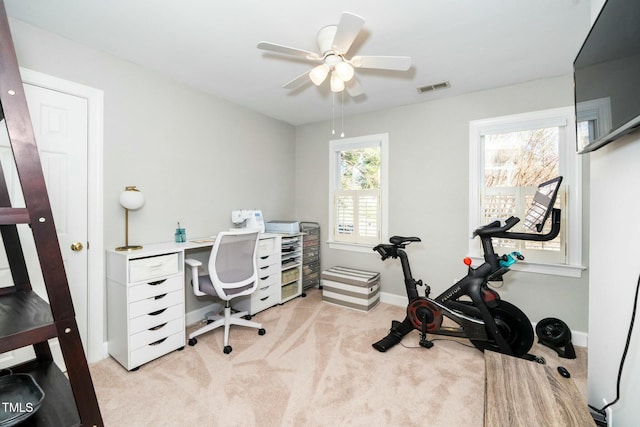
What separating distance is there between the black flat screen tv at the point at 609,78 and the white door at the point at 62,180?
310 cm

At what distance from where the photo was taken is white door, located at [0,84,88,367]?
6.05 feet

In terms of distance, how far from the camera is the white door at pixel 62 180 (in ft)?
6.05

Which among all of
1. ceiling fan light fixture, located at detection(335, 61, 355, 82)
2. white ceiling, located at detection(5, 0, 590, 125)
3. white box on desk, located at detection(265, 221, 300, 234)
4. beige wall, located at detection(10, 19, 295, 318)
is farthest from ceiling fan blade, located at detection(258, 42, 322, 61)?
white box on desk, located at detection(265, 221, 300, 234)

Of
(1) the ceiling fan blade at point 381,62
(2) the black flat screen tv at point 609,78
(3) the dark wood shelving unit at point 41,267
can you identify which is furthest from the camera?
(1) the ceiling fan blade at point 381,62

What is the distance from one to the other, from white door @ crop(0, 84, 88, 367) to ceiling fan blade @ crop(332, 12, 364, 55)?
1.97 m

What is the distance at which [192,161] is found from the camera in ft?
9.42

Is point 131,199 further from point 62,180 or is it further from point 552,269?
point 552,269

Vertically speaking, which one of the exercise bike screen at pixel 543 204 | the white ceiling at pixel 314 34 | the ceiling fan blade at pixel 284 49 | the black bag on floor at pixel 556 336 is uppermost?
the white ceiling at pixel 314 34

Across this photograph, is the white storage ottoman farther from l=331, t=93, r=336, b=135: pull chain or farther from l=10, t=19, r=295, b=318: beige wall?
l=331, t=93, r=336, b=135: pull chain

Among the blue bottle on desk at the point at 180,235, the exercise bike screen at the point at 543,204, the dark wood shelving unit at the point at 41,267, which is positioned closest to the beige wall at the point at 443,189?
the exercise bike screen at the point at 543,204

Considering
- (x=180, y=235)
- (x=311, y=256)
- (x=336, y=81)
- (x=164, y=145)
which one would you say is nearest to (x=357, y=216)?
(x=311, y=256)

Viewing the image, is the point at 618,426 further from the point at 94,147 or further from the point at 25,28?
the point at 25,28

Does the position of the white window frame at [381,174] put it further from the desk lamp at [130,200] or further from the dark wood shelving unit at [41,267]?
the dark wood shelving unit at [41,267]

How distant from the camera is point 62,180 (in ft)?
6.59
